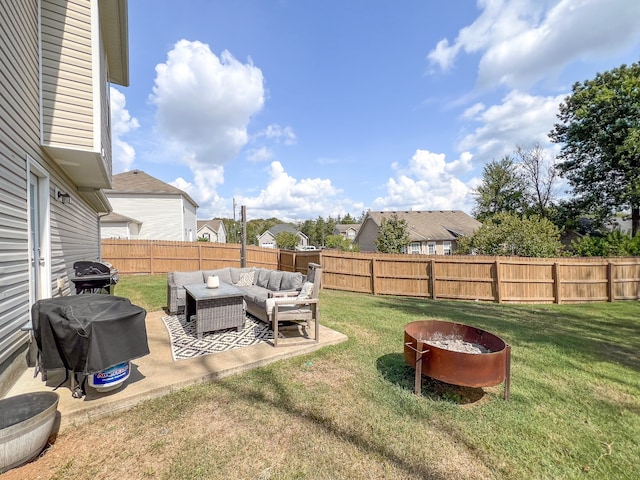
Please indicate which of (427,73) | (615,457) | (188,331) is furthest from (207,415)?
(427,73)

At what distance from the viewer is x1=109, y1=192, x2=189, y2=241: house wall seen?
774 inches

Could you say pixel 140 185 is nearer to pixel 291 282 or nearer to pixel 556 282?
pixel 291 282

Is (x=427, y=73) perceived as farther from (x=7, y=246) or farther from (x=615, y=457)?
(x=7, y=246)

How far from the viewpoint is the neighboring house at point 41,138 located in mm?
3049

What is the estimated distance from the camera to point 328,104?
13.5 metres

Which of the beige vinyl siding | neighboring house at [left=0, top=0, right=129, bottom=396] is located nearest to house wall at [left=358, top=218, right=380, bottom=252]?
neighboring house at [left=0, top=0, right=129, bottom=396]

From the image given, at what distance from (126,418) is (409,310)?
A: 665 cm

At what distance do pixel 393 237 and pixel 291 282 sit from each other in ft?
51.4

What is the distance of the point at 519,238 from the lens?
44.8ft

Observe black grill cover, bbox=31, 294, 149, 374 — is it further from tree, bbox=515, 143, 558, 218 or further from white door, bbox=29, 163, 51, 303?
tree, bbox=515, 143, 558, 218

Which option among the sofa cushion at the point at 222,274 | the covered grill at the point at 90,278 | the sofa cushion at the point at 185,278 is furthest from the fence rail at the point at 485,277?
the covered grill at the point at 90,278

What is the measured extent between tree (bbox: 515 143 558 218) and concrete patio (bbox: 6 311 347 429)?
2449 cm

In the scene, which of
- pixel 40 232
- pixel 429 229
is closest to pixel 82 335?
pixel 40 232

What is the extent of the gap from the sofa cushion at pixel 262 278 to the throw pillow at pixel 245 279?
0.43 feet
